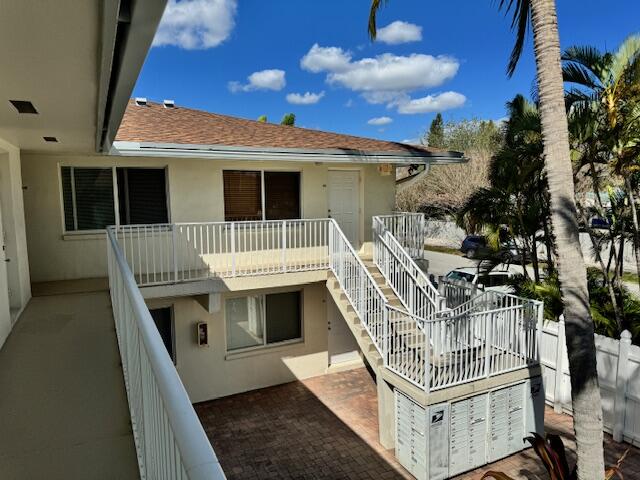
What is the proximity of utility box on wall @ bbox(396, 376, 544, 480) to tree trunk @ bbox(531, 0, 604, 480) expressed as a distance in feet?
7.43

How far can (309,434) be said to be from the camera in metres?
8.66

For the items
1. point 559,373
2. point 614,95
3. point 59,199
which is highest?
point 614,95

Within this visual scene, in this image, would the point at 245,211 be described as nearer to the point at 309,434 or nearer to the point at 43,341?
the point at 309,434

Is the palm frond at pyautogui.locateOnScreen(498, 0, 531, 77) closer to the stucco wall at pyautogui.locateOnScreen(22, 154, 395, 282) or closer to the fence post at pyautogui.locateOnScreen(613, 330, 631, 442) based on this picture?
the stucco wall at pyautogui.locateOnScreen(22, 154, 395, 282)

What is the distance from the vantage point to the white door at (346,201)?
11359mm

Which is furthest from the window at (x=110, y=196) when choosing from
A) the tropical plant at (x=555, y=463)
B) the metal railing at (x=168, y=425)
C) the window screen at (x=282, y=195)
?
the tropical plant at (x=555, y=463)

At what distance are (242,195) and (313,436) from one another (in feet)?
18.6

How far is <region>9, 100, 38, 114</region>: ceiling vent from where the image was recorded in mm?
3764

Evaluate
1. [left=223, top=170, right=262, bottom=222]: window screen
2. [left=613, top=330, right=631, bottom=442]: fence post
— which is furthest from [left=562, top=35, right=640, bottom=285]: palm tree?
[left=223, top=170, right=262, bottom=222]: window screen

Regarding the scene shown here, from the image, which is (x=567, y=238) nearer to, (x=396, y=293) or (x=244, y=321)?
(x=396, y=293)

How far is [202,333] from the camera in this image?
9883 millimetres

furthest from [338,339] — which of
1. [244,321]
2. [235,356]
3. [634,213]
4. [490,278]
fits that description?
[634,213]

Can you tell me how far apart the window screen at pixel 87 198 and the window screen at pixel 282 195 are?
3540mm

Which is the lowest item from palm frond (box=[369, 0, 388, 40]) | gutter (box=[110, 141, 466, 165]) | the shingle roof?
gutter (box=[110, 141, 466, 165])
